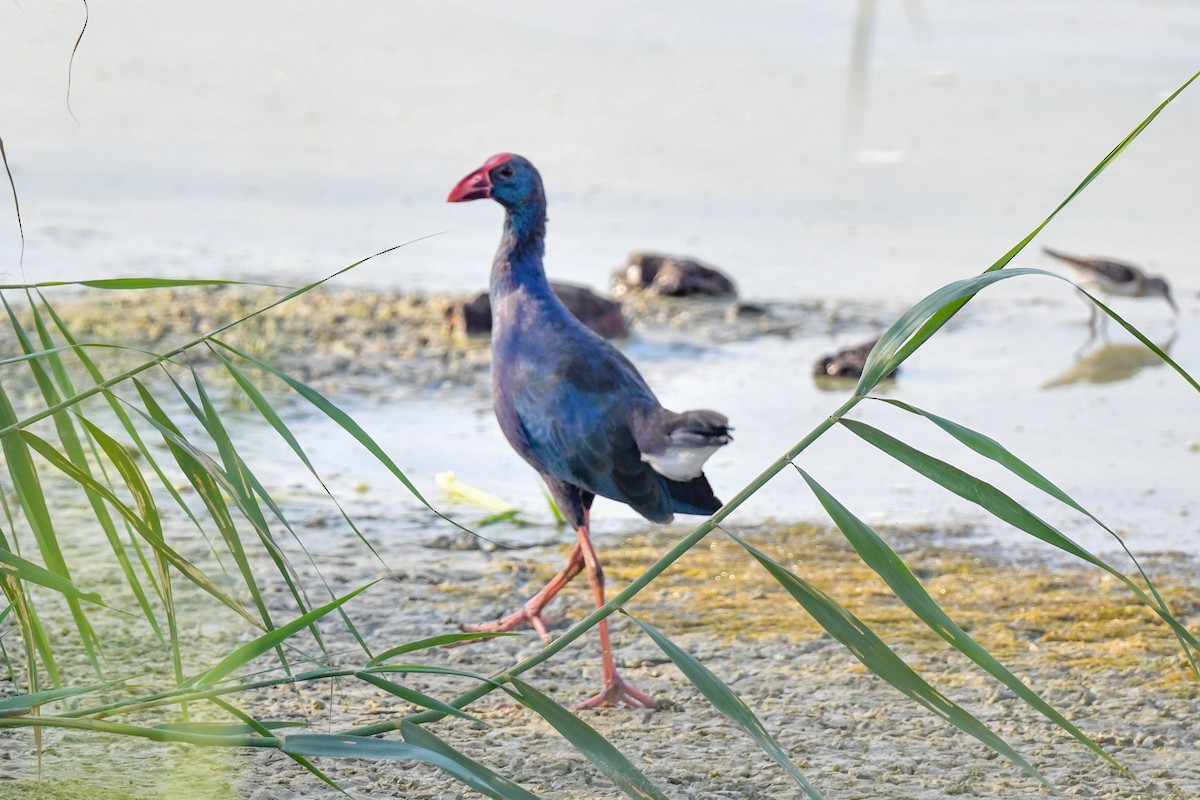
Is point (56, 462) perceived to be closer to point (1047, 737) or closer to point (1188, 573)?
point (1047, 737)

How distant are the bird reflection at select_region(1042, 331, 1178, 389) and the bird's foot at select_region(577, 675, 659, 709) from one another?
3.86 metres

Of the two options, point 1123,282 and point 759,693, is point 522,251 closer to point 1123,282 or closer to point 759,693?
point 759,693

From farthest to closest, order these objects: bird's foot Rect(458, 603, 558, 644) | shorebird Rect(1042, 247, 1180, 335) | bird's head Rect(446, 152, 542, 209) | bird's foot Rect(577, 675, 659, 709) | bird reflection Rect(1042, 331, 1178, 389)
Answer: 1. shorebird Rect(1042, 247, 1180, 335)
2. bird reflection Rect(1042, 331, 1178, 389)
3. bird's head Rect(446, 152, 542, 209)
4. bird's foot Rect(458, 603, 558, 644)
5. bird's foot Rect(577, 675, 659, 709)

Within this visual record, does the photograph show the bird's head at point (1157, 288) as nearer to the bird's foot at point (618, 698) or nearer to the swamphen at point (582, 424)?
the swamphen at point (582, 424)

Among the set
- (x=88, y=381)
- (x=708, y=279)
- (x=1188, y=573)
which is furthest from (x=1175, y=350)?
(x=88, y=381)

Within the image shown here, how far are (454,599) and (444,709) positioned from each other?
240 cm

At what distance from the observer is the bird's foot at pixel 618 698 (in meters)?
3.57

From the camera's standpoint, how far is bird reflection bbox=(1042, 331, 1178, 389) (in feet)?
23.1

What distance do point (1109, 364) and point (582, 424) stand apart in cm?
432

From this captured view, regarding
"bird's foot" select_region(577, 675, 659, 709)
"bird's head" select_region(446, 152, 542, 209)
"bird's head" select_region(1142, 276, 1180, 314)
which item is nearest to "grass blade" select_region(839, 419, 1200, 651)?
"bird's foot" select_region(577, 675, 659, 709)

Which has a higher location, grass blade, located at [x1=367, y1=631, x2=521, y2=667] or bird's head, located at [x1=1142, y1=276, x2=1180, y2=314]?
grass blade, located at [x1=367, y1=631, x2=521, y2=667]

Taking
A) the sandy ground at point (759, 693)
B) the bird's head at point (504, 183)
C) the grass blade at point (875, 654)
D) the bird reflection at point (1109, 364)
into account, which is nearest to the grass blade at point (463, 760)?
the grass blade at point (875, 654)

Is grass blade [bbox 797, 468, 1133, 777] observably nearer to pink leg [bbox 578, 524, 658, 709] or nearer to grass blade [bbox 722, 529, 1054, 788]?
grass blade [bbox 722, 529, 1054, 788]

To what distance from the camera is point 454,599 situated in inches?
170
